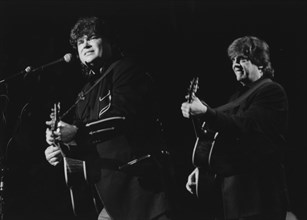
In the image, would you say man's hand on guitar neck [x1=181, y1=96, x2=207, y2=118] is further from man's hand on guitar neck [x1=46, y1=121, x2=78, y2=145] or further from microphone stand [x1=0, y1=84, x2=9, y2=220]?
microphone stand [x1=0, y1=84, x2=9, y2=220]

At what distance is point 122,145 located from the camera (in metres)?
2.38

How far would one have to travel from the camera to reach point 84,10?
3838 mm

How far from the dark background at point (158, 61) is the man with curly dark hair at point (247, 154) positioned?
0.91 metres

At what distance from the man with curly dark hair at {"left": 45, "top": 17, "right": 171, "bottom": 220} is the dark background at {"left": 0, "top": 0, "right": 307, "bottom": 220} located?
109cm

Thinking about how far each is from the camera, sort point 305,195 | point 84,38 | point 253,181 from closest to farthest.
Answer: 1. point 253,181
2. point 84,38
3. point 305,195

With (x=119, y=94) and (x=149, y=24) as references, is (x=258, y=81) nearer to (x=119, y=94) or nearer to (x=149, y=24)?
(x=119, y=94)

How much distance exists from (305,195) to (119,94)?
6.30 ft

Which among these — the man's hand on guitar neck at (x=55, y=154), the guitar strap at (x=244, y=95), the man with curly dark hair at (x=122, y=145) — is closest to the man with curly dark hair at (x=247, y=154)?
the guitar strap at (x=244, y=95)

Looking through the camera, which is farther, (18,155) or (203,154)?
(18,155)

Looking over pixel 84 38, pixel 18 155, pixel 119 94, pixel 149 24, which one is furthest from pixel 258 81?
pixel 18 155

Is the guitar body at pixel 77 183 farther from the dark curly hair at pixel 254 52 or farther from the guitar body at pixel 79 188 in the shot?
the dark curly hair at pixel 254 52

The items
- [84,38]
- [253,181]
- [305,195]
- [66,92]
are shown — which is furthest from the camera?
[66,92]

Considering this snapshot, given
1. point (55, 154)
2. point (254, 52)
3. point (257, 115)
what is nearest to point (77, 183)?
point (55, 154)

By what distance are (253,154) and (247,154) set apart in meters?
0.03
